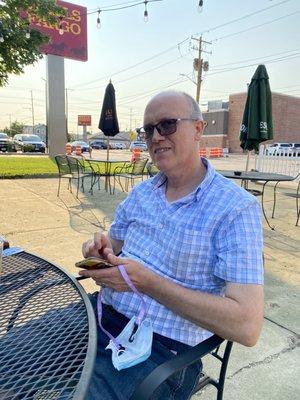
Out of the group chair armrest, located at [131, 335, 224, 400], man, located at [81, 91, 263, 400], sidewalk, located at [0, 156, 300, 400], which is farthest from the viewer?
sidewalk, located at [0, 156, 300, 400]

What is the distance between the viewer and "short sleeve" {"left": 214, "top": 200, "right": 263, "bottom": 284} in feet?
3.99

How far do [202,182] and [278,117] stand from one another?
54.7m

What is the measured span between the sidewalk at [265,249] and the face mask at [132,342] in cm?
85

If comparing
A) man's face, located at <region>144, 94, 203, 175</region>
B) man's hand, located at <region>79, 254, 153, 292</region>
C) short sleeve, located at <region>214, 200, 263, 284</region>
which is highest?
man's face, located at <region>144, 94, 203, 175</region>

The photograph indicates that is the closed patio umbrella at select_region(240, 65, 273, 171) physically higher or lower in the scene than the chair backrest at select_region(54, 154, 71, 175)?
higher

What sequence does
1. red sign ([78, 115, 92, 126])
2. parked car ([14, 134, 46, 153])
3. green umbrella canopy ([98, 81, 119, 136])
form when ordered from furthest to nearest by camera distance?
1. red sign ([78, 115, 92, 126])
2. parked car ([14, 134, 46, 153])
3. green umbrella canopy ([98, 81, 119, 136])

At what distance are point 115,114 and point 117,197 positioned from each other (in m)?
2.25

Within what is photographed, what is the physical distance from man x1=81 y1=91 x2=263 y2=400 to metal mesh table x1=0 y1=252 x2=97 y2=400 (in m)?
0.18

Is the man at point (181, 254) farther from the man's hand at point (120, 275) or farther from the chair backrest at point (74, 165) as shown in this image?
the chair backrest at point (74, 165)

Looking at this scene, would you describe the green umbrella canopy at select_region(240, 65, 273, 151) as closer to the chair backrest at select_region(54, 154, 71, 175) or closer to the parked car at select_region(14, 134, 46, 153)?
the chair backrest at select_region(54, 154, 71, 175)

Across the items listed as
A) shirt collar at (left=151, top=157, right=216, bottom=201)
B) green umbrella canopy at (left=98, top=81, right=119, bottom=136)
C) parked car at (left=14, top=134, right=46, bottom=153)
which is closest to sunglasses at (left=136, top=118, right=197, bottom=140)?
shirt collar at (left=151, top=157, right=216, bottom=201)

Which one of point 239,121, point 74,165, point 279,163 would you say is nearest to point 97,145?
point 239,121

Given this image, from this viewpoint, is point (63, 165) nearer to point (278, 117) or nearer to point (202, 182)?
point (202, 182)

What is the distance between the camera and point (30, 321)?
49.8 inches
